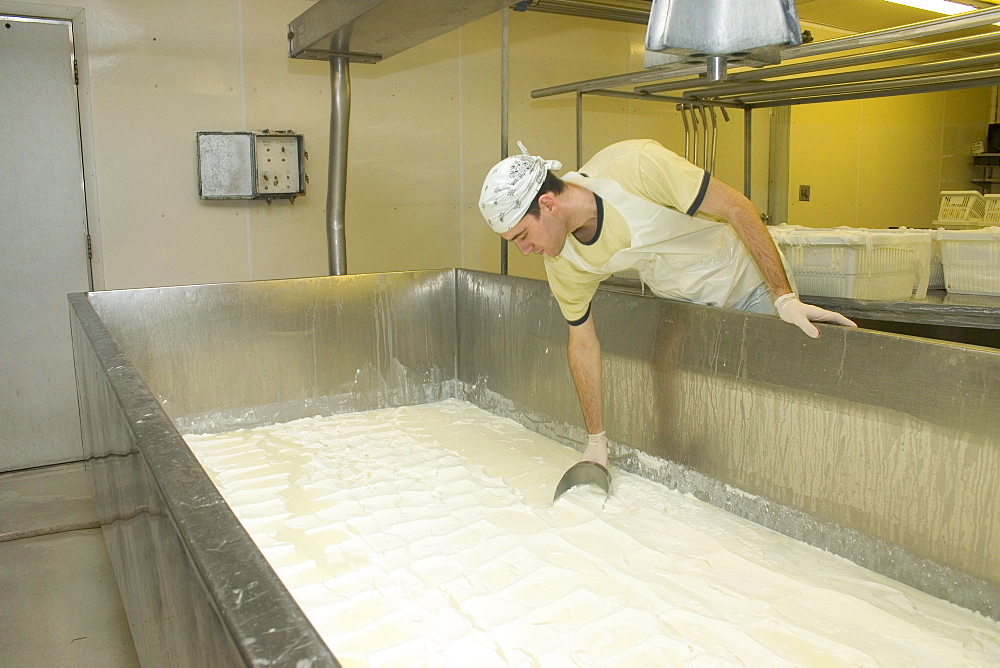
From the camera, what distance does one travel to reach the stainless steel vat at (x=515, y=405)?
2.43ft

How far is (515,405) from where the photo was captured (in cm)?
249

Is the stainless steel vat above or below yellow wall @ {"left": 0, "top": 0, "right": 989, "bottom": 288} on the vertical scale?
below

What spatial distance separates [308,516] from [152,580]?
2.94 feet

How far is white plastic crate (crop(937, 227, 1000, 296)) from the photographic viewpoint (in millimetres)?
2184

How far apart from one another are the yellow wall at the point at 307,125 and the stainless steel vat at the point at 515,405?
1.04m

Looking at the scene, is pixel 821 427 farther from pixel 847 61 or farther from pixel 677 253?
pixel 847 61

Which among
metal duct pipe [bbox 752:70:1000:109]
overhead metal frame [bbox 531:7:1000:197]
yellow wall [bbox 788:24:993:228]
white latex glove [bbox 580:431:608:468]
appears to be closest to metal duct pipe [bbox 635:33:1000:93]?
overhead metal frame [bbox 531:7:1000:197]

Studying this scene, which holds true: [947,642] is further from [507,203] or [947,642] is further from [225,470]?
[225,470]

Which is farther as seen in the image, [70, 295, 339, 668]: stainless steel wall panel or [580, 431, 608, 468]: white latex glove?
[580, 431, 608, 468]: white latex glove

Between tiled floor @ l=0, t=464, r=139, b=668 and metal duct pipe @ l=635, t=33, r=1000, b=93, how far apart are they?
7.47 ft

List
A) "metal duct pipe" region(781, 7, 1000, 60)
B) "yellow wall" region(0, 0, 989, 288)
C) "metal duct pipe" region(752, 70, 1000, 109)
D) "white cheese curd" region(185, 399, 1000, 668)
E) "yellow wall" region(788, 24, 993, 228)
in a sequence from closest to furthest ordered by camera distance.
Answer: "white cheese curd" region(185, 399, 1000, 668) → "metal duct pipe" region(781, 7, 1000, 60) → "metal duct pipe" region(752, 70, 1000, 109) → "yellow wall" region(0, 0, 989, 288) → "yellow wall" region(788, 24, 993, 228)

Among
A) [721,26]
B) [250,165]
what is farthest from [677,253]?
[250,165]

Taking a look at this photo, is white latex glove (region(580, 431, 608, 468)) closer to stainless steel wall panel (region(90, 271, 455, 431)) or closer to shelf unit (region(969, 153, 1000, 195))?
stainless steel wall panel (region(90, 271, 455, 431))

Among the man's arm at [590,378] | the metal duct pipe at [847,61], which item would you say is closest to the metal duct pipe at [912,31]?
the metal duct pipe at [847,61]
